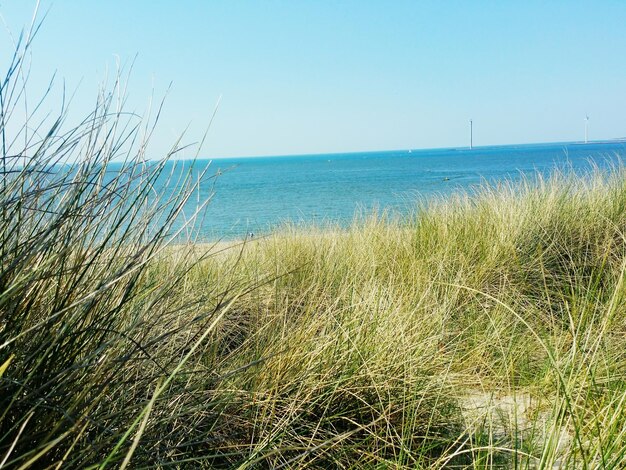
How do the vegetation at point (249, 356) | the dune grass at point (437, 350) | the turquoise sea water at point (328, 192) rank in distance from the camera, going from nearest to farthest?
the vegetation at point (249, 356) < the dune grass at point (437, 350) < the turquoise sea water at point (328, 192)

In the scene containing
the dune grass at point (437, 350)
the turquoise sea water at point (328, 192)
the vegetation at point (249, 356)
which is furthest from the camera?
the turquoise sea water at point (328, 192)

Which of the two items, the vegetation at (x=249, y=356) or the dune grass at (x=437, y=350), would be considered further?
the dune grass at (x=437, y=350)

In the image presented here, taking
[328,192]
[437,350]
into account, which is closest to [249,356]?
[437,350]

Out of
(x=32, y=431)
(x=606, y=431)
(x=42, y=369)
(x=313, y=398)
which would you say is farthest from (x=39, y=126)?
(x=606, y=431)

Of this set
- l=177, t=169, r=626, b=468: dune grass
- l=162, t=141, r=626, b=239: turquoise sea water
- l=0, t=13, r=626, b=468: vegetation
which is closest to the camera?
l=0, t=13, r=626, b=468: vegetation

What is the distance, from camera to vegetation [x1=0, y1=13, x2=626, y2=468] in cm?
118

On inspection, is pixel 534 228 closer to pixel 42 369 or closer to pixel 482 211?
pixel 482 211

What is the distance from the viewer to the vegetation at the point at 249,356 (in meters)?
1.18

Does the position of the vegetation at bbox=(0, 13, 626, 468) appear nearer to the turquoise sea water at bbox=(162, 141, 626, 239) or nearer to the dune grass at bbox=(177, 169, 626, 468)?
the dune grass at bbox=(177, 169, 626, 468)

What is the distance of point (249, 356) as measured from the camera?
2133 millimetres

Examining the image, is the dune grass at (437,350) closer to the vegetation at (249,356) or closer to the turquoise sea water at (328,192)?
the vegetation at (249,356)

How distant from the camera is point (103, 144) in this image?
61.5 inches

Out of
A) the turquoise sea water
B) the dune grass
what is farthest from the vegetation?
the turquoise sea water

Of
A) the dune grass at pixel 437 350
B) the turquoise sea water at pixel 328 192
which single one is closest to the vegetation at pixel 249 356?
the dune grass at pixel 437 350
